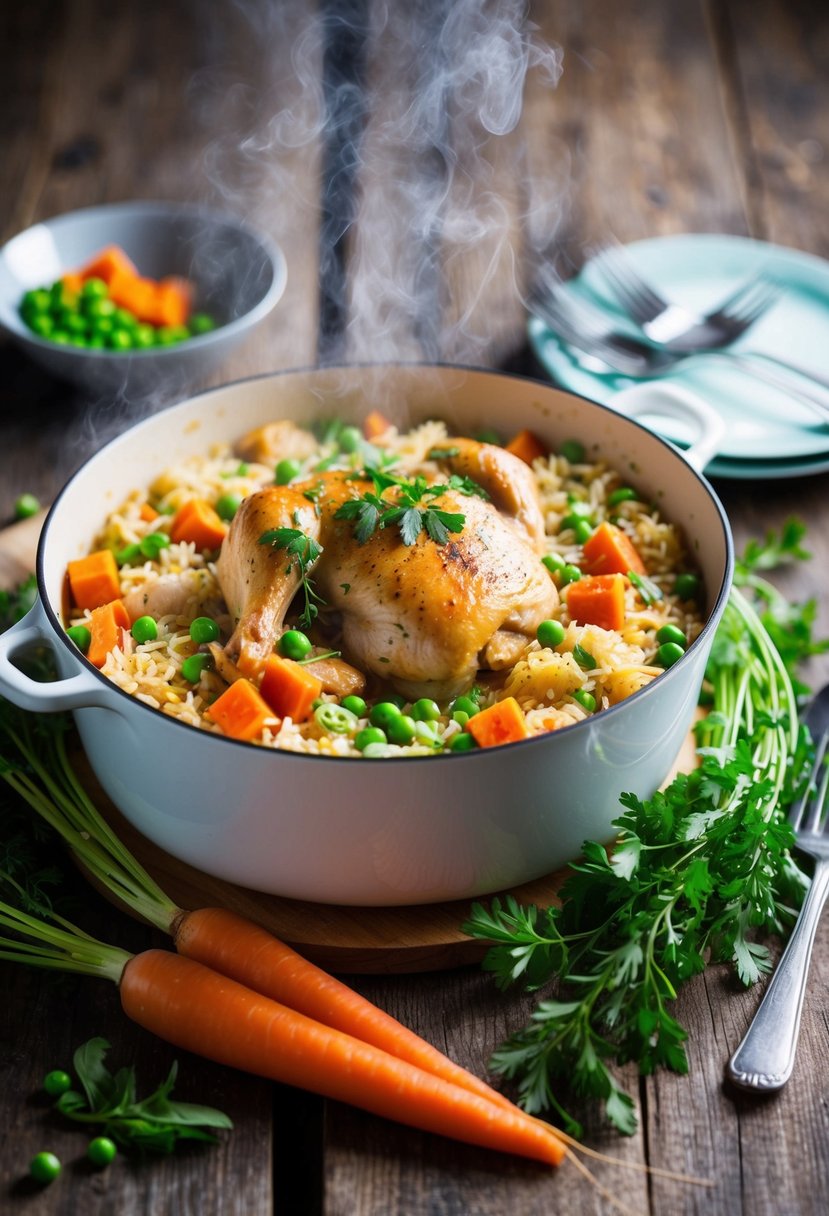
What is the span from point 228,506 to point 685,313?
2869mm

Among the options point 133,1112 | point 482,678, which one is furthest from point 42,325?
point 133,1112

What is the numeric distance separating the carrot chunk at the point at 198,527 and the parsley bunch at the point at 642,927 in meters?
1.73

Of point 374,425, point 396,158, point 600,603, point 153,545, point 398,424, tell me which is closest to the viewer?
point 600,603

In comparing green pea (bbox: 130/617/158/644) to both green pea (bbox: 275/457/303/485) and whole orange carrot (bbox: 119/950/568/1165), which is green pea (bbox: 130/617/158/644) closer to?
green pea (bbox: 275/457/303/485)

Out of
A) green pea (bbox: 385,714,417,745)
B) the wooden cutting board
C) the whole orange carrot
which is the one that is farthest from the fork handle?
green pea (bbox: 385,714,417,745)

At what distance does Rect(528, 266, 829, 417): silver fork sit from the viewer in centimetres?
561

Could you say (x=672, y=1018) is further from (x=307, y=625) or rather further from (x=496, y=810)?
(x=307, y=625)

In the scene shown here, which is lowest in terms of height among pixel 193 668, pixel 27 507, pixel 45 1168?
pixel 27 507

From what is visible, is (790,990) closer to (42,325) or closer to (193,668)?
(193,668)

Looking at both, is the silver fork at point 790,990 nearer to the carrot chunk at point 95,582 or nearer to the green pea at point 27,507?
the carrot chunk at point 95,582

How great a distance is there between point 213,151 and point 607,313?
3364 mm

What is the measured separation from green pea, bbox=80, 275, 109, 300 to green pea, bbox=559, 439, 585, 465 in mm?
2791

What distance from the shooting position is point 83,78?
28.3ft

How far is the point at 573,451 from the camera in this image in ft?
15.7
